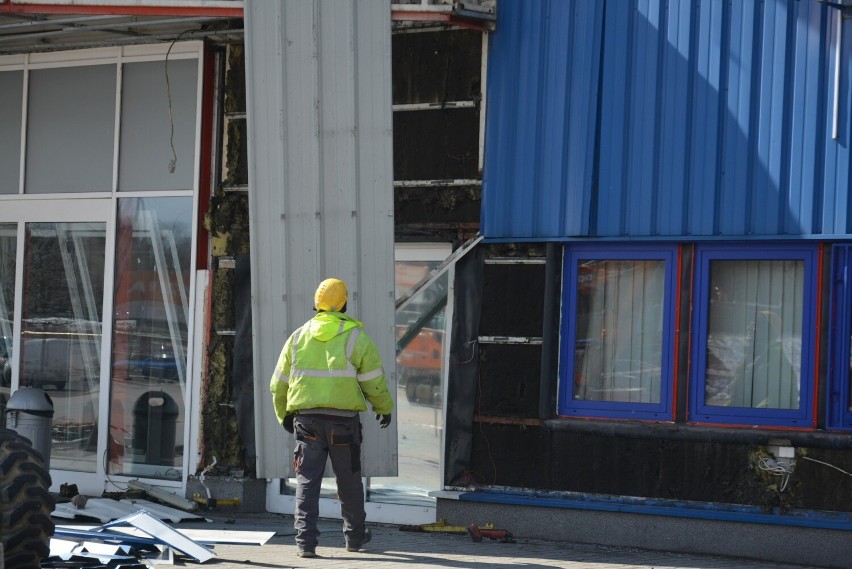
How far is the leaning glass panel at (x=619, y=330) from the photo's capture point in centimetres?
1131

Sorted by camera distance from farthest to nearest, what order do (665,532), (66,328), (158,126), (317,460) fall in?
(66,328)
(158,126)
(665,532)
(317,460)

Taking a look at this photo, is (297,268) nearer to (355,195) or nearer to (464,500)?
(355,195)

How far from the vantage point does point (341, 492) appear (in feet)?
Answer: 32.5

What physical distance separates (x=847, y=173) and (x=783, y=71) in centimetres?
97

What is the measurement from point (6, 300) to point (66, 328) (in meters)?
0.86

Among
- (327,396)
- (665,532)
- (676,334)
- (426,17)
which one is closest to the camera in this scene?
Answer: (327,396)

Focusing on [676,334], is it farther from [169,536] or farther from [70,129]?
[70,129]

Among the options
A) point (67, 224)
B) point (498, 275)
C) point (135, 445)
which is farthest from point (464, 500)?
point (67, 224)

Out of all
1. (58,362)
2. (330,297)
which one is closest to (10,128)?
(58,362)

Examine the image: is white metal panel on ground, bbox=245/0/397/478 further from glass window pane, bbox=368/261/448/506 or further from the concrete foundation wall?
glass window pane, bbox=368/261/448/506

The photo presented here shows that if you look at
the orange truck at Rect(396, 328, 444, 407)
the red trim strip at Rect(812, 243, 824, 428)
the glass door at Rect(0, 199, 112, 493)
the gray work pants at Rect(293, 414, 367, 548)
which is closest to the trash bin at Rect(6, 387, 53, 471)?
the glass door at Rect(0, 199, 112, 493)

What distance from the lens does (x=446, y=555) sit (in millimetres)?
10164

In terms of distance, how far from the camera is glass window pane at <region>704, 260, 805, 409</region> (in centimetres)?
1084

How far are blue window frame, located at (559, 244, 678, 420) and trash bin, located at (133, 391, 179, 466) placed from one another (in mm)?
4121
